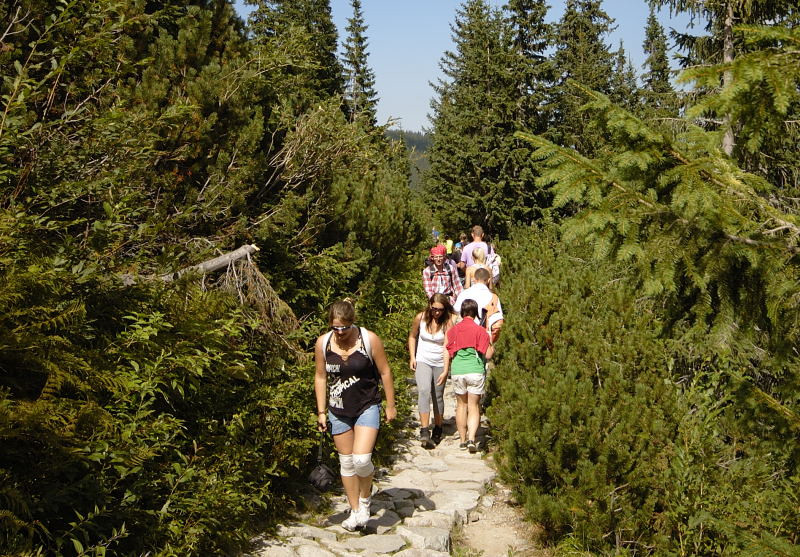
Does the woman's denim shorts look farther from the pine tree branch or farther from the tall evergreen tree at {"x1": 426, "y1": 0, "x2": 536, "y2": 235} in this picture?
the tall evergreen tree at {"x1": 426, "y1": 0, "x2": 536, "y2": 235}

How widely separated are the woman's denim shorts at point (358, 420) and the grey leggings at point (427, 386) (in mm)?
2341

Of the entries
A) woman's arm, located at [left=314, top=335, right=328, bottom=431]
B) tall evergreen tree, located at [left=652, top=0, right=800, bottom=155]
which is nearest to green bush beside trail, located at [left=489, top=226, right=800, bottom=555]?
woman's arm, located at [left=314, top=335, right=328, bottom=431]

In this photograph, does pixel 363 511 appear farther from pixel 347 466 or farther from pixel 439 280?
pixel 439 280

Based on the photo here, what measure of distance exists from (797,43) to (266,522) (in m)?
4.98

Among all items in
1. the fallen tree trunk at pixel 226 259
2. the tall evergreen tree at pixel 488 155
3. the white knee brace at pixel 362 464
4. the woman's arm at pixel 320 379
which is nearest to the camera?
the white knee brace at pixel 362 464

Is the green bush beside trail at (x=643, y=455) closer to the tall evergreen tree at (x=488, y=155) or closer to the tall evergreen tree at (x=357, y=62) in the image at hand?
the tall evergreen tree at (x=488, y=155)

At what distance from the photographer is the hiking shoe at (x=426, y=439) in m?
7.75

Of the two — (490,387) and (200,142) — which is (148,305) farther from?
(490,387)

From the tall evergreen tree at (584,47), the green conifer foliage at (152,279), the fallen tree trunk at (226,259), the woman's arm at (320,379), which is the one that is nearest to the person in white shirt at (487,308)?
the green conifer foliage at (152,279)

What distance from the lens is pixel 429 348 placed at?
7500mm

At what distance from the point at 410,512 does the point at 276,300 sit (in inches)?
106

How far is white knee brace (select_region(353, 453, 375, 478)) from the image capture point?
16.9ft

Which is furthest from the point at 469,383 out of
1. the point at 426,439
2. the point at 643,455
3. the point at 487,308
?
the point at 643,455

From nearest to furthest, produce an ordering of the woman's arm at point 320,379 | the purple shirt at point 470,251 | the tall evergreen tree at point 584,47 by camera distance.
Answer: the woman's arm at point 320,379 < the purple shirt at point 470,251 < the tall evergreen tree at point 584,47
